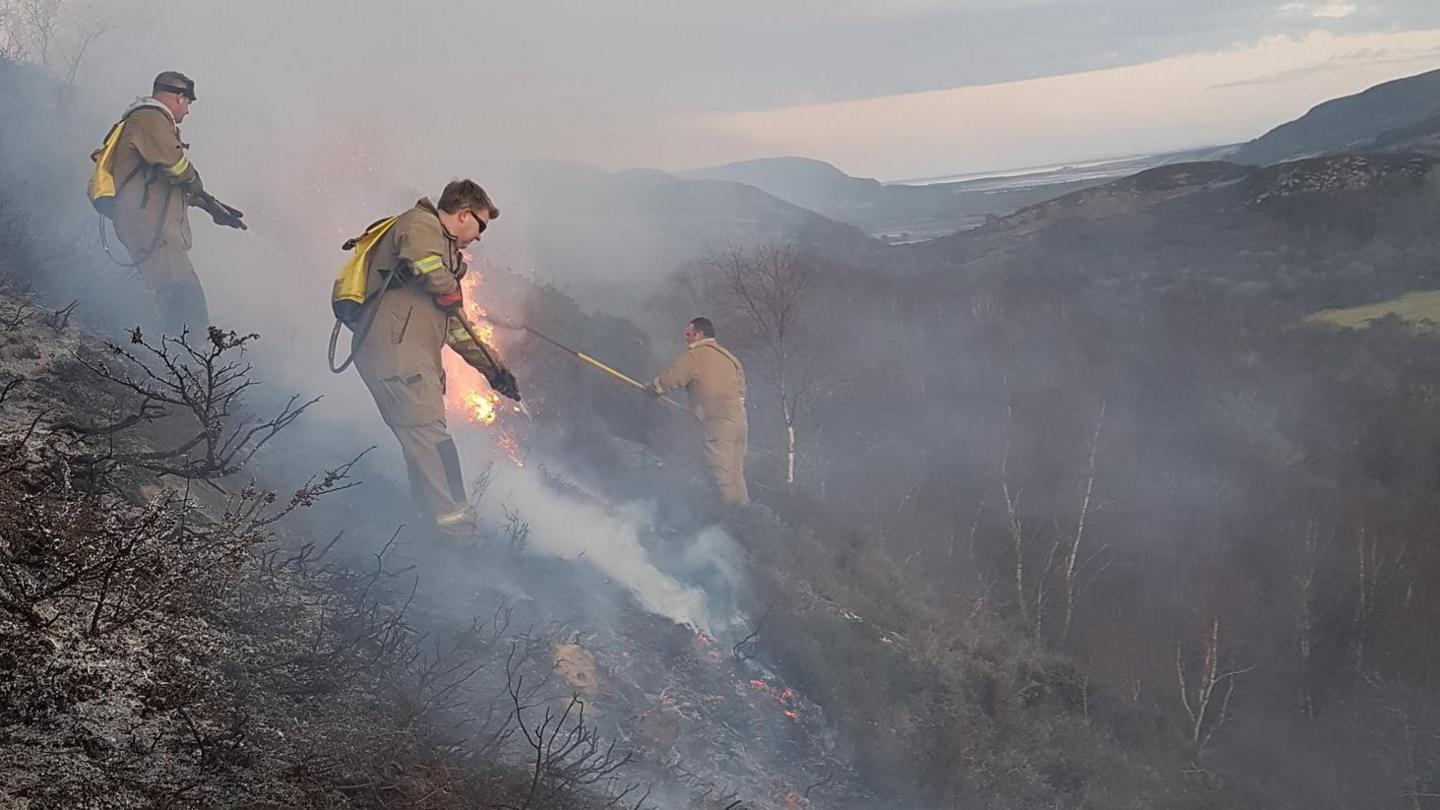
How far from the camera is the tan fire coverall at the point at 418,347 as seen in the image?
5.16m

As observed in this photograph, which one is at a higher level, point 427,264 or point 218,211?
point 218,211

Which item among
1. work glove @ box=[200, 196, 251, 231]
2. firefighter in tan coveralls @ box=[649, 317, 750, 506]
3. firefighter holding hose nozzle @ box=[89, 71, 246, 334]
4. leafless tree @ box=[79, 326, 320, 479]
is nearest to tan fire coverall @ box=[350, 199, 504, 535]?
leafless tree @ box=[79, 326, 320, 479]

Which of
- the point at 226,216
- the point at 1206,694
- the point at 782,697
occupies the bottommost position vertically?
the point at 1206,694

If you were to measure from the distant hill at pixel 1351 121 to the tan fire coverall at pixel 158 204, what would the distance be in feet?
297

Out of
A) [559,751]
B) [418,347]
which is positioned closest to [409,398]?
[418,347]

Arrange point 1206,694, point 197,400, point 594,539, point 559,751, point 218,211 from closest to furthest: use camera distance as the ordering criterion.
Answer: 1. point 559,751
2. point 197,400
3. point 218,211
4. point 594,539
5. point 1206,694

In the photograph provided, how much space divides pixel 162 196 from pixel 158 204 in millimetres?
68

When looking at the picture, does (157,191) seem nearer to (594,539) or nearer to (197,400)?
(197,400)

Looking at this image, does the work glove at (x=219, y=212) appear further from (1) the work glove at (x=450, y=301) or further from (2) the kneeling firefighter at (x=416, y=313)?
(1) the work glove at (x=450, y=301)

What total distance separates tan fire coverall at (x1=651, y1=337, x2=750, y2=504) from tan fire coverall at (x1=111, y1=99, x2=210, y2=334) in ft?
14.7

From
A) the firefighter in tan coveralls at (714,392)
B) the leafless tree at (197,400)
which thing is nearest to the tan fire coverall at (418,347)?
the leafless tree at (197,400)

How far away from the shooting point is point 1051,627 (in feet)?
80.2

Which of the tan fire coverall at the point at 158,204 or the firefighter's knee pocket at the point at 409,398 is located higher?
the tan fire coverall at the point at 158,204

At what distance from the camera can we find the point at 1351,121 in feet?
281
